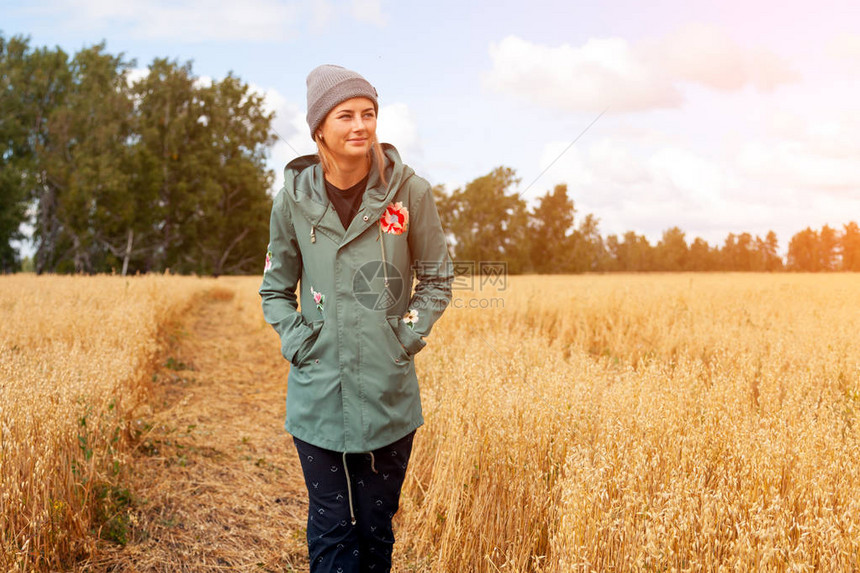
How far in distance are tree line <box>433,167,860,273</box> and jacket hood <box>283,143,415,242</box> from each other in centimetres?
3215

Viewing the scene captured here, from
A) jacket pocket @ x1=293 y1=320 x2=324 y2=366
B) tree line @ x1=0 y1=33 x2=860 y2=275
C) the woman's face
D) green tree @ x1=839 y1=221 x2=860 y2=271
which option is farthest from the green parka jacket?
green tree @ x1=839 y1=221 x2=860 y2=271

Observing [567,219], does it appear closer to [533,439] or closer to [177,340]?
[177,340]

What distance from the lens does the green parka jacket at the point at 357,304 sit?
7.50 ft

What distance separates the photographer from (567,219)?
5128cm

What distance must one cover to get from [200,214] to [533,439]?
A: 145 ft

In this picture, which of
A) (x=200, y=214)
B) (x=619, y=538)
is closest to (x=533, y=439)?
(x=619, y=538)

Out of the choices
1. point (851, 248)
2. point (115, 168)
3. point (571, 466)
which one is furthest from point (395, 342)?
point (851, 248)

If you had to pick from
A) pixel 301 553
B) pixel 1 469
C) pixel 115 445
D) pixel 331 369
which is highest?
pixel 331 369

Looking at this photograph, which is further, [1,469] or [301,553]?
[301,553]

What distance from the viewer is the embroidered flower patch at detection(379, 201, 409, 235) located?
240 cm

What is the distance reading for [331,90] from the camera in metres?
2.30

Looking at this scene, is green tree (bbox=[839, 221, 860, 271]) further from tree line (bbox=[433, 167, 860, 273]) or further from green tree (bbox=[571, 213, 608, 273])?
green tree (bbox=[571, 213, 608, 273])

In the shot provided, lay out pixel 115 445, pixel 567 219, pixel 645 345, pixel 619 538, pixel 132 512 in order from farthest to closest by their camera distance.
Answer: pixel 567 219, pixel 645 345, pixel 115 445, pixel 132 512, pixel 619 538

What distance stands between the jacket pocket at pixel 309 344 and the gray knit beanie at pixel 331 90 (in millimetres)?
857
